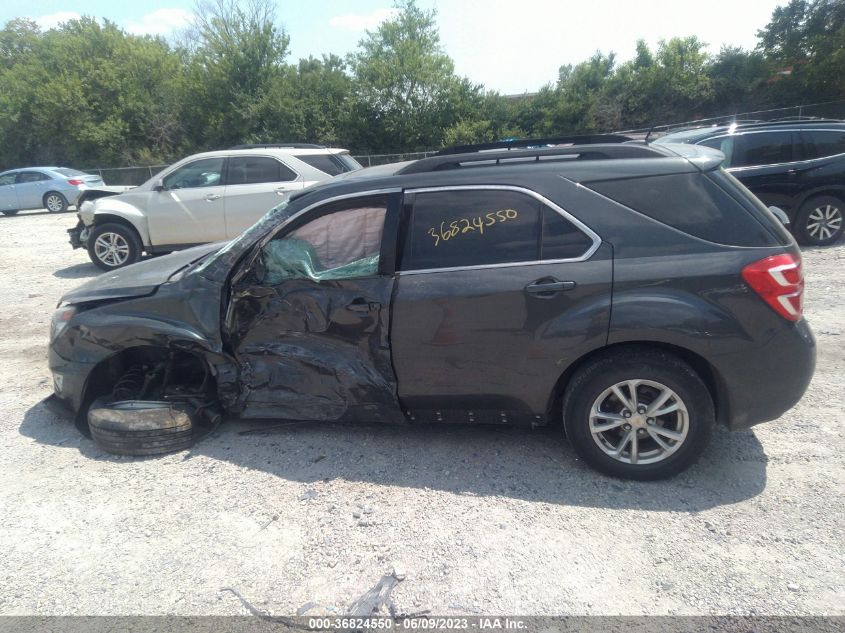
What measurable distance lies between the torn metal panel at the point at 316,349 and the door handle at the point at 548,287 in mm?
838

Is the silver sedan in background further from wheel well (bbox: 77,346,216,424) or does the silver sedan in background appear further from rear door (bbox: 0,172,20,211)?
wheel well (bbox: 77,346,216,424)

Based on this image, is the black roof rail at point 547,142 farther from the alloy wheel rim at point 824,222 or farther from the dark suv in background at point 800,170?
the alloy wheel rim at point 824,222

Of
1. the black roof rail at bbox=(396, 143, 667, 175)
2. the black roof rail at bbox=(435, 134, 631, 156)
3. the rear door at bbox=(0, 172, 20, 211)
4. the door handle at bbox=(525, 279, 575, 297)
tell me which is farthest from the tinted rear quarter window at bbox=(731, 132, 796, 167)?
the rear door at bbox=(0, 172, 20, 211)

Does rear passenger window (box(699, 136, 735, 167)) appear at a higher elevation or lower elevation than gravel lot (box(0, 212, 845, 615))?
higher

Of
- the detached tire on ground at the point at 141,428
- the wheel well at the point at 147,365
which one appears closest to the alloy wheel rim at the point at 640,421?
the wheel well at the point at 147,365

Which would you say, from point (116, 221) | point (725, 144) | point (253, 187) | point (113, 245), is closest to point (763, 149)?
point (725, 144)

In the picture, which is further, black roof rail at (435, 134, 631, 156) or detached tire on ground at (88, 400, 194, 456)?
black roof rail at (435, 134, 631, 156)

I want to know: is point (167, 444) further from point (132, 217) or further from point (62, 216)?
point (62, 216)

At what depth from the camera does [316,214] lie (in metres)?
3.96

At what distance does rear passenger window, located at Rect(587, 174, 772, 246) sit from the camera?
11.2ft

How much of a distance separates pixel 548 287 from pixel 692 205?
919mm

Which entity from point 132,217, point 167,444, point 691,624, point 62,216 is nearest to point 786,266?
point 691,624

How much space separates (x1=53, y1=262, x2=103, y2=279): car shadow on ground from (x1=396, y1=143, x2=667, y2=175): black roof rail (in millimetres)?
7859

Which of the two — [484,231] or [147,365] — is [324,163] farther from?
[484,231]
